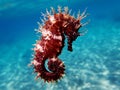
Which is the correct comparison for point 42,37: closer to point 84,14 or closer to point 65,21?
point 65,21

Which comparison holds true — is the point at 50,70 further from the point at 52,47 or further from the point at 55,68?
the point at 52,47

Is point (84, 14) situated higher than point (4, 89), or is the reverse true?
point (4, 89)

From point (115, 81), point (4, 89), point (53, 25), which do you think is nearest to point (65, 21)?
point (53, 25)

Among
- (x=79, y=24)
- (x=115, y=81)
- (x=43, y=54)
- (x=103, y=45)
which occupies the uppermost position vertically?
(x=103, y=45)

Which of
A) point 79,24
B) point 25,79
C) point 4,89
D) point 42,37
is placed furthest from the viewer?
point 25,79

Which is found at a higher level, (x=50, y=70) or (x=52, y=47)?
(x=52, y=47)

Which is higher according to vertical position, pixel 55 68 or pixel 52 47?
pixel 52 47

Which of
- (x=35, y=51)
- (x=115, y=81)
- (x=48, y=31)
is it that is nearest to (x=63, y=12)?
(x=48, y=31)

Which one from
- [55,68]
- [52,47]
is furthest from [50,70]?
[52,47]

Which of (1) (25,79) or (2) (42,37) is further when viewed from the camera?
(1) (25,79)

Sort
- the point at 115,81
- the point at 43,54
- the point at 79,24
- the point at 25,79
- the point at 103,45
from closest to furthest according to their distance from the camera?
the point at 43,54, the point at 79,24, the point at 115,81, the point at 25,79, the point at 103,45
